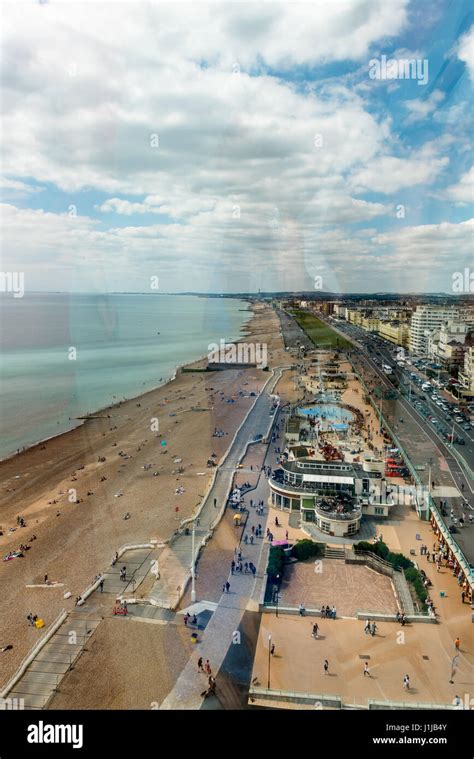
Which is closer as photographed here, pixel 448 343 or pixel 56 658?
pixel 56 658

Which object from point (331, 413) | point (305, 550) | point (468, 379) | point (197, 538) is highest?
point (468, 379)

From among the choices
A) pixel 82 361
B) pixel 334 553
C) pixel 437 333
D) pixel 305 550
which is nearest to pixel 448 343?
pixel 437 333

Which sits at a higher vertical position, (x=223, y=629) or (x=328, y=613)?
(x=223, y=629)

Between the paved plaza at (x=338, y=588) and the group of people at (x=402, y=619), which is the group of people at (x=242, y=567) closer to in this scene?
the paved plaza at (x=338, y=588)

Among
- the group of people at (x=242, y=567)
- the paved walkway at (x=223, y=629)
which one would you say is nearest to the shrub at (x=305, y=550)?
the paved walkway at (x=223, y=629)

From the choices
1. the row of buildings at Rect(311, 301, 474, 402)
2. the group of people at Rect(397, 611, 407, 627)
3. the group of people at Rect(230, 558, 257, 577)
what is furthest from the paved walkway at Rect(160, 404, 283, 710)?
the row of buildings at Rect(311, 301, 474, 402)

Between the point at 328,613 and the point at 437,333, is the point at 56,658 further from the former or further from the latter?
the point at 437,333
